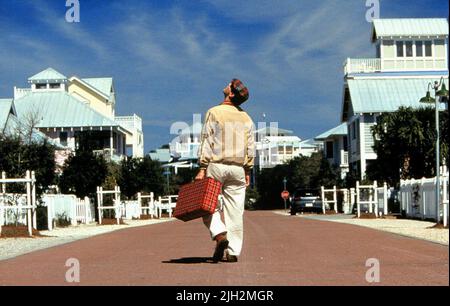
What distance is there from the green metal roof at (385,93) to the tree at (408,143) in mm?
10295

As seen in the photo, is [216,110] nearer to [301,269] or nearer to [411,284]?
[301,269]

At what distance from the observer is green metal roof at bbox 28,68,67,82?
67.1 m

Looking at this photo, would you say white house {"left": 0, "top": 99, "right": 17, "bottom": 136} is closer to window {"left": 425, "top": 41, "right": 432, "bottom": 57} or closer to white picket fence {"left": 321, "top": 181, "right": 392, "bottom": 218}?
white picket fence {"left": 321, "top": 181, "right": 392, "bottom": 218}

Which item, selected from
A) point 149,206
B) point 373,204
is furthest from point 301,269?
point 149,206

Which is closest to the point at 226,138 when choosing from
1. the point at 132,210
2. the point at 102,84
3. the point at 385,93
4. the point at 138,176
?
the point at 132,210

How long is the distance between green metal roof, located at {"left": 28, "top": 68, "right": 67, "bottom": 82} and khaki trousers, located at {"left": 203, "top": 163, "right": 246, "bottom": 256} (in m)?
59.5

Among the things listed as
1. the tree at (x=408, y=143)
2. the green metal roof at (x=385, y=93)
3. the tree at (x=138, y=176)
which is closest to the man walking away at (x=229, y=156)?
the tree at (x=408, y=143)

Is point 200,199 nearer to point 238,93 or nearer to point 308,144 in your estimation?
point 238,93

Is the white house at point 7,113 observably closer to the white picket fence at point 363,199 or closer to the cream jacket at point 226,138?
the white picket fence at point 363,199

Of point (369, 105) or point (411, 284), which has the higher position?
point (369, 105)

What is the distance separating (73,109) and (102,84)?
1114 cm

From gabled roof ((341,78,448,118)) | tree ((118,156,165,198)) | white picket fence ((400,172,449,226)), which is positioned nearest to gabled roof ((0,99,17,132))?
tree ((118,156,165,198))
